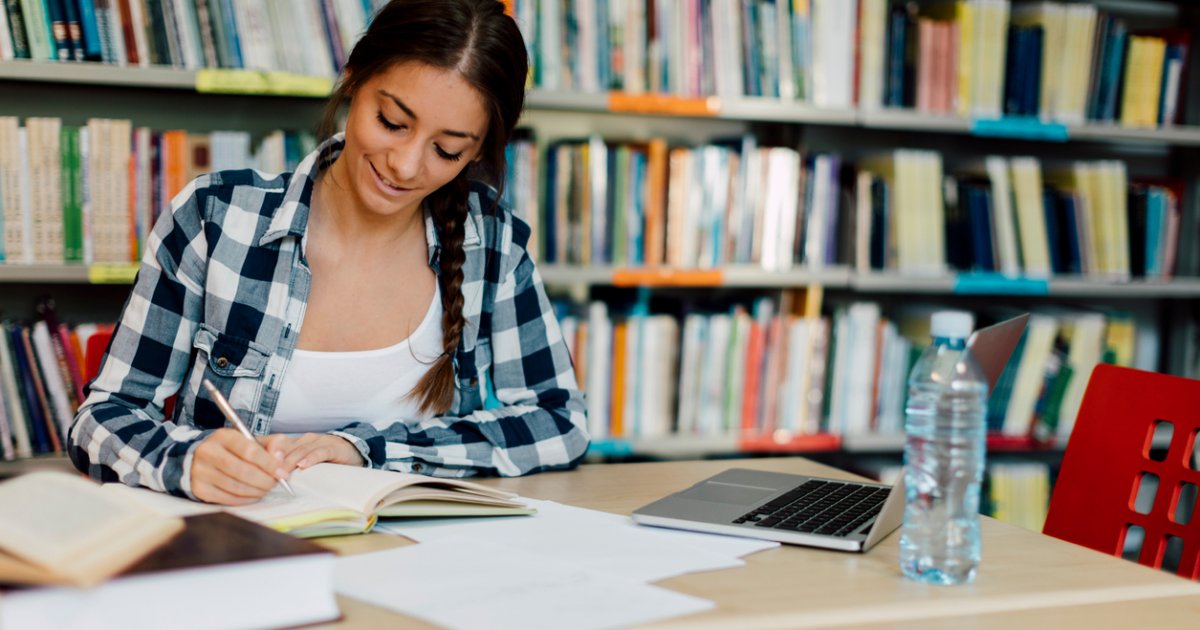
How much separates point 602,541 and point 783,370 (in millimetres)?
1601

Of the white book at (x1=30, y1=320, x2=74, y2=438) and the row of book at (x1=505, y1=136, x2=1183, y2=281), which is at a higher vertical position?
the row of book at (x1=505, y1=136, x2=1183, y2=281)

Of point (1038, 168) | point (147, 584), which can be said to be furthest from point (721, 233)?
point (147, 584)

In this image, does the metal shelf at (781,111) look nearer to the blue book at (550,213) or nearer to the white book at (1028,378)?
the blue book at (550,213)

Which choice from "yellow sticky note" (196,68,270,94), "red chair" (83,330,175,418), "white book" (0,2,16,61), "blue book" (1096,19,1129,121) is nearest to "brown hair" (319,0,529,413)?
"red chair" (83,330,175,418)

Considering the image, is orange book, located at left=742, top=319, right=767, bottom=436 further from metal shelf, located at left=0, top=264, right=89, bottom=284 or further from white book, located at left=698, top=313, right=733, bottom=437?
metal shelf, located at left=0, top=264, right=89, bottom=284

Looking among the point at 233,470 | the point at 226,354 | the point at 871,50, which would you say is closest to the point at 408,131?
the point at 226,354

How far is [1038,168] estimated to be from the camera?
267 centimetres

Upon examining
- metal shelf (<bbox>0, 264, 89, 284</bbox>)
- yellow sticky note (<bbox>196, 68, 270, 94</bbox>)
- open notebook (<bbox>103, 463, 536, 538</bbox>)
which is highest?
yellow sticky note (<bbox>196, 68, 270, 94</bbox>)

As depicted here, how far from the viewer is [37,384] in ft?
6.39

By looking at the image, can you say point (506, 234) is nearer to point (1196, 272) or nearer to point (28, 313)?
point (28, 313)

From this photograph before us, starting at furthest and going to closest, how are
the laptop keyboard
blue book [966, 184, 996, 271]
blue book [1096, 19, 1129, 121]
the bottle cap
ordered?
blue book [1096, 19, 1129, 121], blue book [966, 184, 996, 271], the laptop keyboard, the bottle cap

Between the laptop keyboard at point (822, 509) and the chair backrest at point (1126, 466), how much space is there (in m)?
0.29

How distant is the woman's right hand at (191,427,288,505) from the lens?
3.16 feet

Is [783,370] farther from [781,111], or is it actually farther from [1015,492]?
[1015,492]
